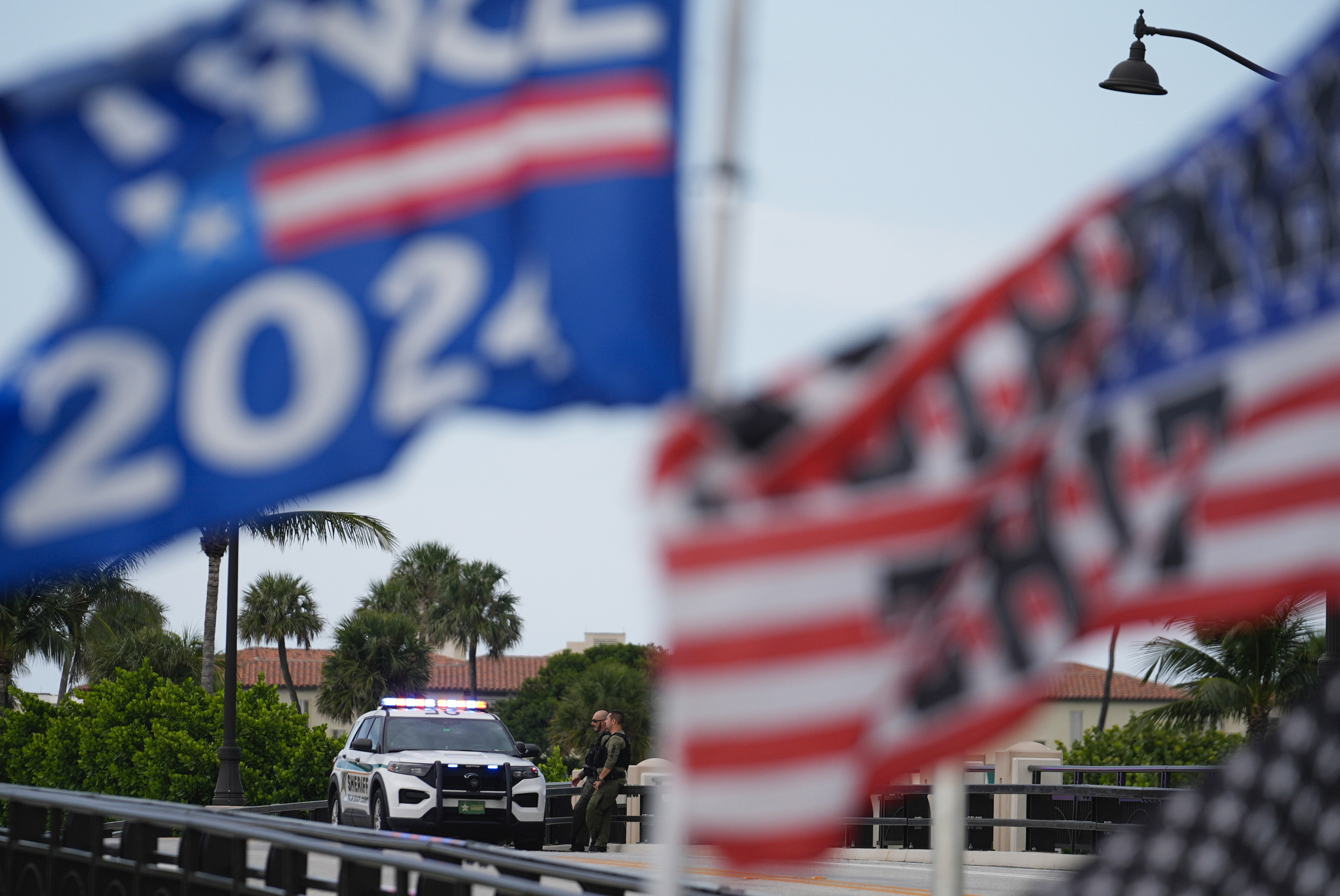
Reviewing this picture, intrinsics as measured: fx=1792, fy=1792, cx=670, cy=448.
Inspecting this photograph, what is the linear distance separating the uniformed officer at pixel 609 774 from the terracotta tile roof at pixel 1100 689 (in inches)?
3326

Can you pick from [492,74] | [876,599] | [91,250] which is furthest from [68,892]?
[876,599]

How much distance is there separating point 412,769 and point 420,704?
94 cm

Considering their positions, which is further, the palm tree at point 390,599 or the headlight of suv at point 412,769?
the palm tree at point 390,599

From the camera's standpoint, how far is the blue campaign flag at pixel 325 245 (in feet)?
13.7

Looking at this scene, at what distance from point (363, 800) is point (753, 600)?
64.2ft

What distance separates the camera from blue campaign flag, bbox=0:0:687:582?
4.18 metres

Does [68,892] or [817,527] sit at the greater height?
[817,527]

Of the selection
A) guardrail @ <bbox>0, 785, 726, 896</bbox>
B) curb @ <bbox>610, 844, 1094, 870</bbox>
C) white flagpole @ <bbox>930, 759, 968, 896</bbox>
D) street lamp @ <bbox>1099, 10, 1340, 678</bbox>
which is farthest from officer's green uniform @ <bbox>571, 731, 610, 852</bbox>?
white flagpole @ <bbox>930, 759, 968, 896</bbox>

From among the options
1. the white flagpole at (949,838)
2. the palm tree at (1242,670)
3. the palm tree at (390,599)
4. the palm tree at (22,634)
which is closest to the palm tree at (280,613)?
the palm tree at (390,599)

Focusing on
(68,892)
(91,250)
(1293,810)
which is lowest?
(68,892)

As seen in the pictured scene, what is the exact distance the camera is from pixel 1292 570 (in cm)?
365

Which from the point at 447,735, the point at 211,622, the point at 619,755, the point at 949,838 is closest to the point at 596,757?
the point at 619,755

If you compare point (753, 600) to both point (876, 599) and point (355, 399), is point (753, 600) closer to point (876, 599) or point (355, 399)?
point (876, 599)

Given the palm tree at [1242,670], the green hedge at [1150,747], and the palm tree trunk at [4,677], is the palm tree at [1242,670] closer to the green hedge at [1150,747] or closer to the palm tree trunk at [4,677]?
the green hedge at [1150,747]
